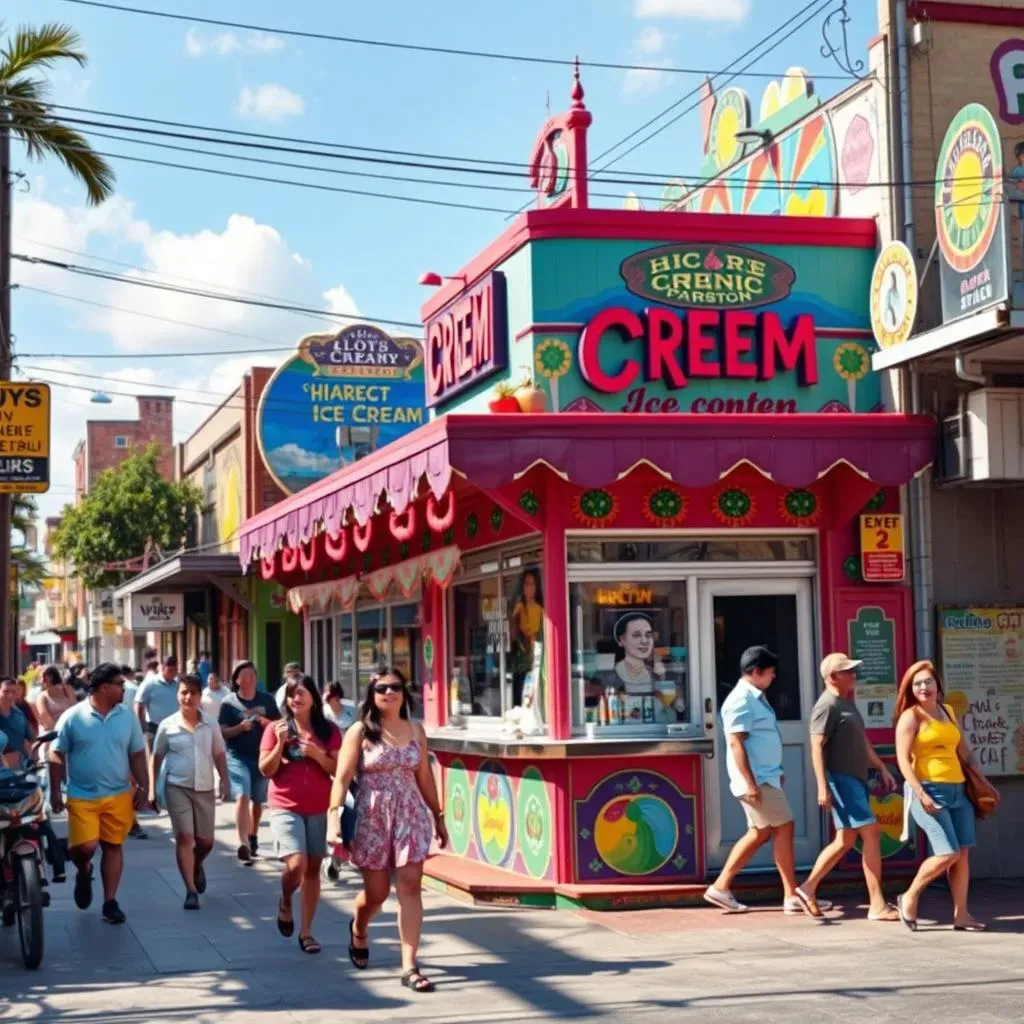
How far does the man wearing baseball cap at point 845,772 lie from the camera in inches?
425

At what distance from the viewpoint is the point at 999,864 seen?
12.6 metres

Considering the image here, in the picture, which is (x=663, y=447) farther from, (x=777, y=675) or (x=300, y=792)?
(x=300, y=792)

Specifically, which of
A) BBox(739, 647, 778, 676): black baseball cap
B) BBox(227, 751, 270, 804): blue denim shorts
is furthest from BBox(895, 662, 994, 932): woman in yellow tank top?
BBox(227, 751, 270, 804): blue denim shorts

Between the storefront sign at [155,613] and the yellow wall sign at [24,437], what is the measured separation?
1322cm

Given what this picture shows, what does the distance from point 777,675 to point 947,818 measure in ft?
7.45

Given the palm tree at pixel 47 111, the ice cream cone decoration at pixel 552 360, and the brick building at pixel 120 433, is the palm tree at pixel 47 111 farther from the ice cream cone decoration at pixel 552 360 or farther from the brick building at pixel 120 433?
the brick building at pixel 120 433

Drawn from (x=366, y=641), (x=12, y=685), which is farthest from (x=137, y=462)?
(x=12, y=685)

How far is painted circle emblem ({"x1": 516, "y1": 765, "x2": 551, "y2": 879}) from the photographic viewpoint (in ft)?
38.7

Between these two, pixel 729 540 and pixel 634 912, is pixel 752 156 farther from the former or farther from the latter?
pixel 634 912

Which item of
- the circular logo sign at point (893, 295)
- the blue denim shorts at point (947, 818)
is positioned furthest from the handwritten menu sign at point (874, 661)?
the circular logo sign at point (893, 295)

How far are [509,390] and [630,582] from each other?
1718 millimetres

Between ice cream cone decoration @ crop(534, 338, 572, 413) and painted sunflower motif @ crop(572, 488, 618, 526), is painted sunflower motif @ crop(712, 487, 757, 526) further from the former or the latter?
ice cream cone decoration @ crop(534, 338, 572, 413)

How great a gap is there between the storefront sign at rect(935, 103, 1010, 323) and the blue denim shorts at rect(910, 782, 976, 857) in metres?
3.24

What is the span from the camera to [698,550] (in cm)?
1229
